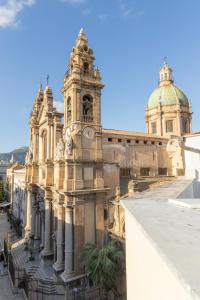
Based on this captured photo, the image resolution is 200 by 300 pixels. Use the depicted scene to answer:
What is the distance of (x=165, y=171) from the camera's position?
34375mm

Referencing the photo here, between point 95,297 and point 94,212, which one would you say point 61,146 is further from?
point 95,297

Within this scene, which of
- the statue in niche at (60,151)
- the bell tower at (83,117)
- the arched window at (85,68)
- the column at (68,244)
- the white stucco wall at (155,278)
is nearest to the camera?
the white stucco wall at (155,278)

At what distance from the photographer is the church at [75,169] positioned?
1811cm

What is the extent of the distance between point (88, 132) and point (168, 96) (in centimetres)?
3152

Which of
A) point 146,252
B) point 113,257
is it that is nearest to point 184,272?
point 146,252

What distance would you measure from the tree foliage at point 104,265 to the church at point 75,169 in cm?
185

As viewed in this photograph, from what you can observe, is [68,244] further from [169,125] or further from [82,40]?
[169,125]

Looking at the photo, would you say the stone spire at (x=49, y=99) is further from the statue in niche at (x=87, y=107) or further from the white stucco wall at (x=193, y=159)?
the white stucco wall at (x=193, y=159)

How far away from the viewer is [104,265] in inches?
598

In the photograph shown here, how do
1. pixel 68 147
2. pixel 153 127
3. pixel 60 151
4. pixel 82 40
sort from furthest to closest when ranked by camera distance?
pixel 153 127 → pixel 82 40 → pixel 60 151 → pixel 68 147

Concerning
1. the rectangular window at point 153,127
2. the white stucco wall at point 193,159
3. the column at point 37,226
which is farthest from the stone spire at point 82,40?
the rectangular window at point 153,127

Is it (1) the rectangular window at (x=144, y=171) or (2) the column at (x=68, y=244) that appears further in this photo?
(1) the rectangular window at (x=144, y=171)

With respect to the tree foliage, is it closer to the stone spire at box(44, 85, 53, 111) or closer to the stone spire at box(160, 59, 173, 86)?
the stone spire at box(44, 85, 53, 111)

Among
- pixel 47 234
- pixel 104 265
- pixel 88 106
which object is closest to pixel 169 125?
pixel 88 106
